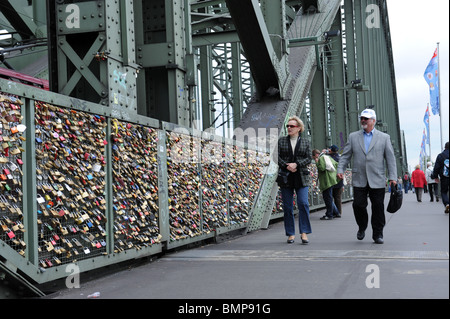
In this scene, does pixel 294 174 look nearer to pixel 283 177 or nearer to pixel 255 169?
pixel 283 177

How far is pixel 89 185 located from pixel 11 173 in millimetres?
1080

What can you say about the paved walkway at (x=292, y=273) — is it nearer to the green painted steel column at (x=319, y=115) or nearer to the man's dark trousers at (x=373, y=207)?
the man's dark trousers at (x=373, y=207)

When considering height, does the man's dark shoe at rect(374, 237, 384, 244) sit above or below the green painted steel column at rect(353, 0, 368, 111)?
below

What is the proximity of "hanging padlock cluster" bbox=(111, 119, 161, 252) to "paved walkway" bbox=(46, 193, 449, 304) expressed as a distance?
32 cm

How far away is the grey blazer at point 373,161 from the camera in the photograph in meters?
7.63

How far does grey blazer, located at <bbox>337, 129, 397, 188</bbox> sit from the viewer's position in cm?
763

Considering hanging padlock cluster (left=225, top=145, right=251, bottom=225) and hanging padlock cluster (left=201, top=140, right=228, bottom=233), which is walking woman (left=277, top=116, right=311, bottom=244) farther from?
hanging padlock cluster (left=225, top=145, right=251, bottom=225)

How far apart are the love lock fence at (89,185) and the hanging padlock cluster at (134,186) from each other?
0.03ft

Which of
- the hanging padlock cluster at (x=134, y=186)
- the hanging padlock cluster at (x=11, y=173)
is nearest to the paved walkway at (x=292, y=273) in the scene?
the hanging padlock cluster at (x=134, y=186)

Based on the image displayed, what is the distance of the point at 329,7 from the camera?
Answer: 1689cm

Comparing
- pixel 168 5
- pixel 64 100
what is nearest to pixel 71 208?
pixel 64 100

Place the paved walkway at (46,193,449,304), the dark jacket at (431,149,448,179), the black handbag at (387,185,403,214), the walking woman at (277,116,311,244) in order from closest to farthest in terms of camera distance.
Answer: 1. the paved walkway at (46,193,449,304)
2. the black handbag at (387,185,403,214)
3. the walking woman at (277,116,311,244)
4. the dark jacket at (431,149,448,179)

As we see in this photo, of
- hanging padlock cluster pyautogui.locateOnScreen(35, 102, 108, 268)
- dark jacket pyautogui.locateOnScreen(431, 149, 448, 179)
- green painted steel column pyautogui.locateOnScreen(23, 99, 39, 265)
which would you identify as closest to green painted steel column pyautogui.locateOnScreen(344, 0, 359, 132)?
dark jacket pyautogui.locateOnScreen(431, 149, 448, 179)
